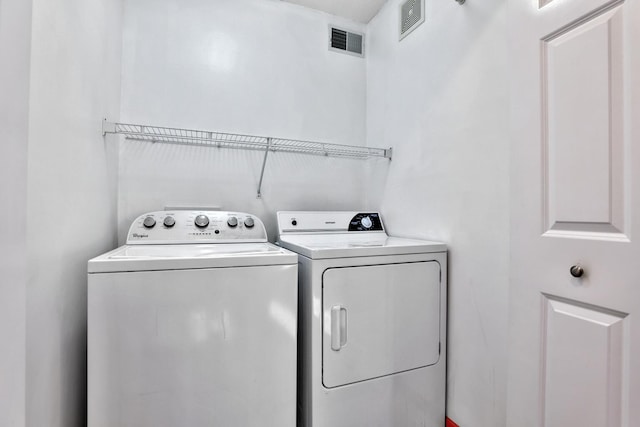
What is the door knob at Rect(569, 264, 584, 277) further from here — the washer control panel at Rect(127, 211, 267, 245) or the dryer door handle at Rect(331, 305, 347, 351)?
the washer control panel at Rect(127, 211, 267, 245)

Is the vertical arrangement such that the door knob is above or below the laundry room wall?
below

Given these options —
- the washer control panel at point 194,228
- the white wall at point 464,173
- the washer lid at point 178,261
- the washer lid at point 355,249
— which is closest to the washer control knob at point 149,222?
the washer control panel at point 194,228

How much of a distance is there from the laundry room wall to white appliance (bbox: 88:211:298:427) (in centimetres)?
86

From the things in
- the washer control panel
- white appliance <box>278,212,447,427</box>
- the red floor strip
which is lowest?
the red floor strip

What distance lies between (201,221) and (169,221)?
17cm

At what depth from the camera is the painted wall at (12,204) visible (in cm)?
58

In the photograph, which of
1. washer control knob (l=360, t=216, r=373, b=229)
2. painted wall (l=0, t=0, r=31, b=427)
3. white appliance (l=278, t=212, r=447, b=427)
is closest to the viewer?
painted wall (l=0, t=0, r=31, b=427)

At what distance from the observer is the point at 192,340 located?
1101 millimetres

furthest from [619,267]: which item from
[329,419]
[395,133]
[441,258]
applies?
[395,133]

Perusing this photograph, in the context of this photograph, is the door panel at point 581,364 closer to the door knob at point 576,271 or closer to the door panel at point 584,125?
the door knob at point 576,271

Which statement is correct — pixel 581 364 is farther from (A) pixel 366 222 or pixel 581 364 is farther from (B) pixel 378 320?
(A) pixel 366 222

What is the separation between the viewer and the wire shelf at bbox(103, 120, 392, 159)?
174 centimetres

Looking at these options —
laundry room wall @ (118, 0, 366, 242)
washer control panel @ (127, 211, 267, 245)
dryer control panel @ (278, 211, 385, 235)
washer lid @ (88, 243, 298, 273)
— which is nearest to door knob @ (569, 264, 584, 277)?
washer lid @ (88, 243, 298, 273)

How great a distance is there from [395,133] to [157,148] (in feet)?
5.20
